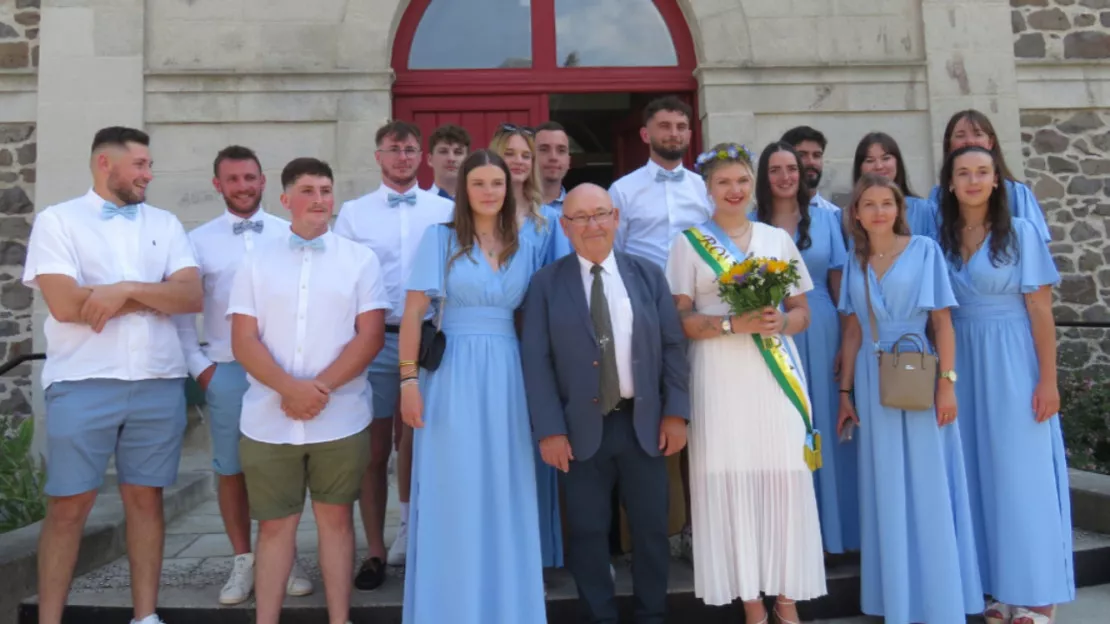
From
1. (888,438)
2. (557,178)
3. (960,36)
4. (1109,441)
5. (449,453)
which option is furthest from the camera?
(960,36)

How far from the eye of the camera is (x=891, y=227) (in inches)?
A: 149

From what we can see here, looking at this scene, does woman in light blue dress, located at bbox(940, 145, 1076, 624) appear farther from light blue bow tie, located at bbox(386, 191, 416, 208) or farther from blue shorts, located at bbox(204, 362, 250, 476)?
blue shorts, located at bbox(204, 362, 250, 476)

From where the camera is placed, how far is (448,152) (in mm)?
4676

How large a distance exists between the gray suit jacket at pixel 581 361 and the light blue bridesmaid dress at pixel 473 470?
122 millimetres

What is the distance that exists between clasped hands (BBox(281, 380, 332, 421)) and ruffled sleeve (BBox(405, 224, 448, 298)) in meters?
0.54

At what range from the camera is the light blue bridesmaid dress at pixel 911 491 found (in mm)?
3514

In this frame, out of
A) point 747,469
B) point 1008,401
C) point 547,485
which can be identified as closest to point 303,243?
point 547,485

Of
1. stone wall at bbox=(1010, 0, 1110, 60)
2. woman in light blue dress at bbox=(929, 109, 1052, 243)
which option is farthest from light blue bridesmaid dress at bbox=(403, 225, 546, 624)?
stone wall at bbox=(1010, 0, 1110, 60)

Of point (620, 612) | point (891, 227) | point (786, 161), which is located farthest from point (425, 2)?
point (620, 612)

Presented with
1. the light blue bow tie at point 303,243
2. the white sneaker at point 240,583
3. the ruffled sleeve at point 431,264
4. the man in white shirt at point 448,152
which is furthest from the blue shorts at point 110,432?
the man in white shirt at point 448,152

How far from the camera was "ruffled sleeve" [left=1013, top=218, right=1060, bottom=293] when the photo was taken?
12.1 ft

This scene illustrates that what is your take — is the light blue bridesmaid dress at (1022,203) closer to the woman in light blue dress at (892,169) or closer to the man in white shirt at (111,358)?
the woman in light blue dress at (892,169)

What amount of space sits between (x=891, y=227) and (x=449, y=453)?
7.08 ft

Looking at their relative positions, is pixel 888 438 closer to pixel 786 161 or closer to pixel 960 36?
pixel 786 161
